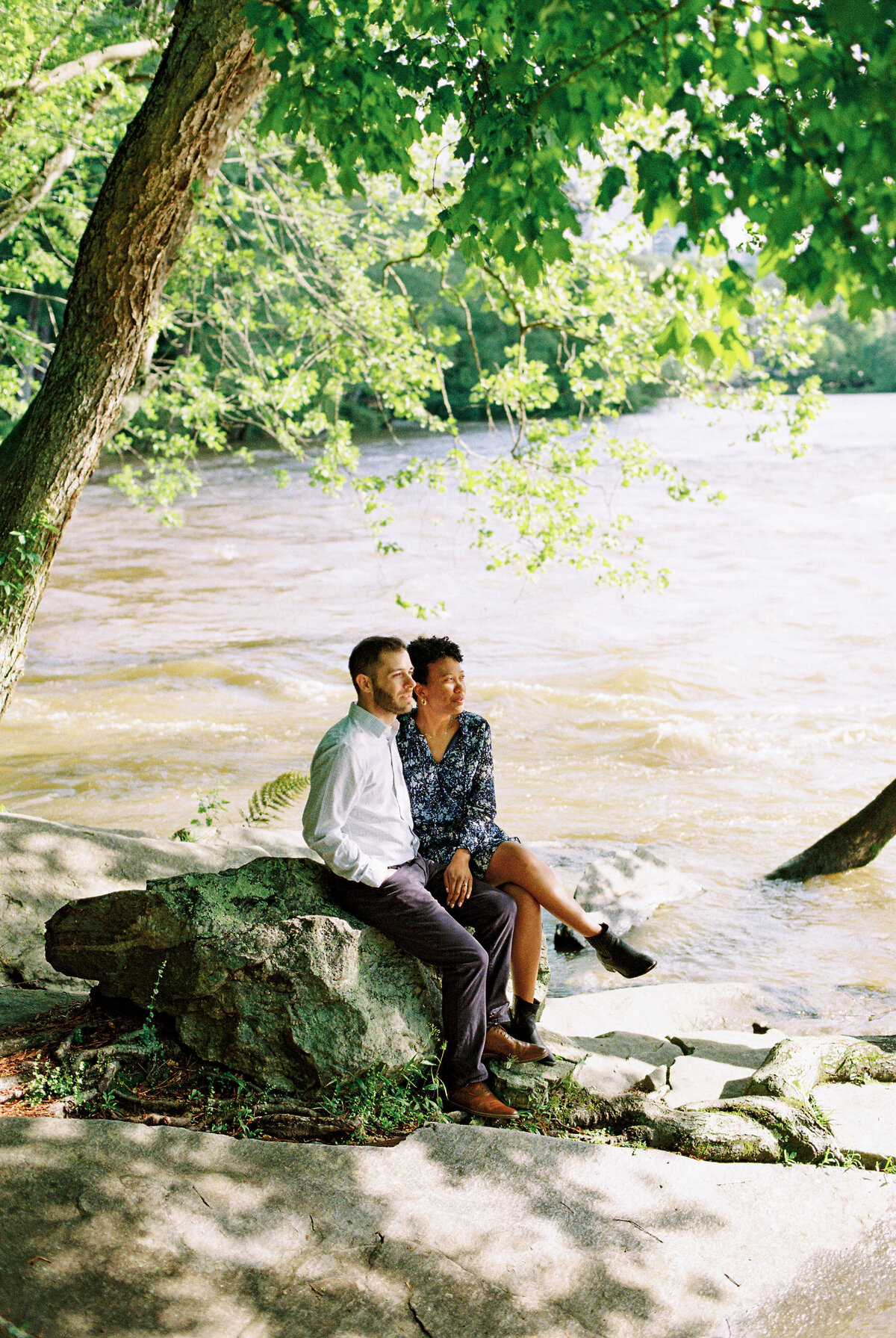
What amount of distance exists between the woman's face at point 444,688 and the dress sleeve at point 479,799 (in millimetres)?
174

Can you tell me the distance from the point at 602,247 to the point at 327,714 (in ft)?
23.3

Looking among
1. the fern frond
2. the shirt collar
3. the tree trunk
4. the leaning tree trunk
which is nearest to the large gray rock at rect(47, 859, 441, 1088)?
the shirt collar

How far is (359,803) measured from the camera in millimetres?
4285

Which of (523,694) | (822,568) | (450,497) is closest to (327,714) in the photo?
(523,694)

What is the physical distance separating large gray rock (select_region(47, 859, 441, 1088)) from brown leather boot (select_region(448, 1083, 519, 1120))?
218mm

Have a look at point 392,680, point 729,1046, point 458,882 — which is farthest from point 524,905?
point 729,1046

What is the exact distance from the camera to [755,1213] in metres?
3.49

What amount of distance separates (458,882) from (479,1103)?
0.85 m

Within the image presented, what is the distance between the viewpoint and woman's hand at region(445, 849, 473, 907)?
445 centimetres

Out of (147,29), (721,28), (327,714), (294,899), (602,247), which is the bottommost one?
(327,714)

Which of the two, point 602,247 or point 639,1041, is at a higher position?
point 602,247

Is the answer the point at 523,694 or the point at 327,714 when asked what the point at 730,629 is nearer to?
the point at 523,694

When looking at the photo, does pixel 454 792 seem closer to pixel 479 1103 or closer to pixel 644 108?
pixel 479 1103

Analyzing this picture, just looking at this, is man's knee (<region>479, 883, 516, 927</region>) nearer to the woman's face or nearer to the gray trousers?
the gray trousers
